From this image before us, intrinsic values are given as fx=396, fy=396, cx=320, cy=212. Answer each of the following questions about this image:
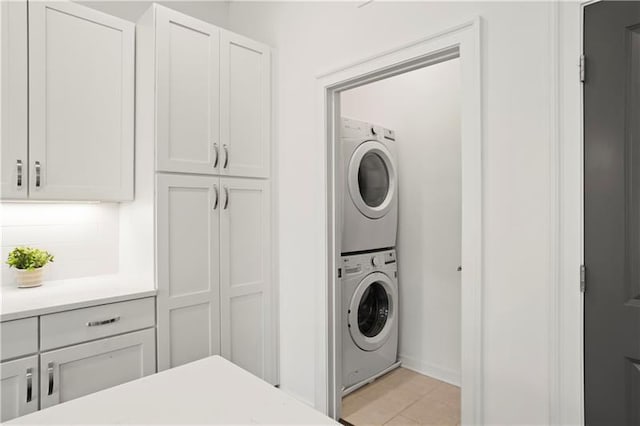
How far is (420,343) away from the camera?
3.03 metres

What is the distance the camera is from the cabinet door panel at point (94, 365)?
1.74m

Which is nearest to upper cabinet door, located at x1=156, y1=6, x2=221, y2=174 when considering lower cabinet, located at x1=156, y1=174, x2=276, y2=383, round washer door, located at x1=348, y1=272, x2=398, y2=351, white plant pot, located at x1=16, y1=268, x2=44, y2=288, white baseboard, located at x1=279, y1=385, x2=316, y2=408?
lower cabinet, located at x1=156, y1=174, x2=276, y2=383

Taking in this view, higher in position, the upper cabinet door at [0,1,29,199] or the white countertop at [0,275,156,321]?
the upper cabinet door at [0,1,29,199]

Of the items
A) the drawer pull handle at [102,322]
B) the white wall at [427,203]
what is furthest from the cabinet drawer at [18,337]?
the white wall at [427,203]

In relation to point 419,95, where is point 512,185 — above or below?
below

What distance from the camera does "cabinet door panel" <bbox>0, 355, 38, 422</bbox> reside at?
5.35ft

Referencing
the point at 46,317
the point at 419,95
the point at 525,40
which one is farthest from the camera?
the point at 419,95

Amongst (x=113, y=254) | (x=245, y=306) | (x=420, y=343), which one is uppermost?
(x=113, y=254)

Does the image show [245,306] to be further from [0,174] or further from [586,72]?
[586,72]

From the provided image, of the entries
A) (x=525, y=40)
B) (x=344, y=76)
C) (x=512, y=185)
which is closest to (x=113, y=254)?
(x=344, y=76)

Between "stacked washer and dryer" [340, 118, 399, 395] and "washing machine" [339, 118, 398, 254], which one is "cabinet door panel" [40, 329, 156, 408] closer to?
"stacked washer and dryer" [340, 118, 399, 395]

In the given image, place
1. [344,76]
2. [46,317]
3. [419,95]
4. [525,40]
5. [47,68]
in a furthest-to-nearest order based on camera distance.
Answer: [419,95], [344,76], [47,68], [46,317], [525,40]

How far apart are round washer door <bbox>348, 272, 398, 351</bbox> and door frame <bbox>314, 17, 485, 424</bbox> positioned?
40 cm

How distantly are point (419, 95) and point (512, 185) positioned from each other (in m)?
1.65
